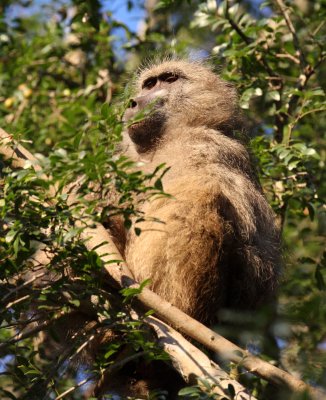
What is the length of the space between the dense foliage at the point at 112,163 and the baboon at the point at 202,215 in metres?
0.24

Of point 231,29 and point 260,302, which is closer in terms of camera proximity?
point 260,302

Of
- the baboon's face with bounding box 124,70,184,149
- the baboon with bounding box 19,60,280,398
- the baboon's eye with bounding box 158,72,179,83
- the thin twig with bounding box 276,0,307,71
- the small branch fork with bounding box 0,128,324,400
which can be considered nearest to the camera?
the small branch fork with bounding box 0,128,324,400

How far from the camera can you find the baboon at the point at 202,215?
16.6 feet

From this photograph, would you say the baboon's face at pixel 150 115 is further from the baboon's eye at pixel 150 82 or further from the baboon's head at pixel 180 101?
the baboon's eye at pixel 150 82

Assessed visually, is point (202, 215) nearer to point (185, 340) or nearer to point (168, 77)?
point (185, 340)

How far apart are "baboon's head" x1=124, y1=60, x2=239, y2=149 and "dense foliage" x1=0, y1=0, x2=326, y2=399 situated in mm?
197

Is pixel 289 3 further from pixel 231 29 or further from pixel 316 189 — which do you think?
pixel 316 189

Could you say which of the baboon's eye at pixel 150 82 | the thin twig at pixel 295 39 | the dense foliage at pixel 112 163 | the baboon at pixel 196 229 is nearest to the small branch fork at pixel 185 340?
the dense foliage at pixel 112 163

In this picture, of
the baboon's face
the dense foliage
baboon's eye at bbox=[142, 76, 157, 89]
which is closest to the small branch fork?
the dense foliage

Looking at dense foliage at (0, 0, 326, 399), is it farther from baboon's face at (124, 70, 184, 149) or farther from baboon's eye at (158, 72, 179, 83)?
baboon's eye at (158, 72, 179, 83)

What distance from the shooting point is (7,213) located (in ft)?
13.7

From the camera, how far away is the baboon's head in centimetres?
636

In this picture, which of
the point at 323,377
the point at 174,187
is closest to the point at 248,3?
the point at 174,187

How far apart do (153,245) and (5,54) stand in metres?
4.31
